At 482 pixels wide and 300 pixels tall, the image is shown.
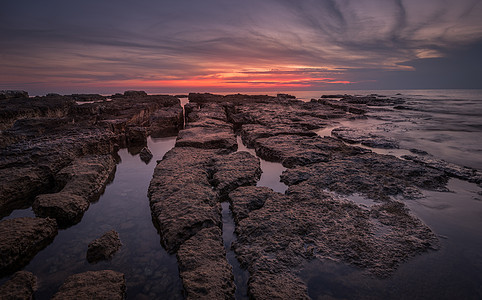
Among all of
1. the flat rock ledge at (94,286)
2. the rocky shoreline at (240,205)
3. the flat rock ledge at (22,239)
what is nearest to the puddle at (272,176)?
the rocky shoreline at (240,205)

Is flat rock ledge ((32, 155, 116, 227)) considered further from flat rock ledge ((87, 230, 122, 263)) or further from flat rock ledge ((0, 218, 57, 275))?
flat rock ledge ((87, 230, 122, 263))

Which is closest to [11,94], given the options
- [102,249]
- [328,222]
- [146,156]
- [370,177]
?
[146,156]

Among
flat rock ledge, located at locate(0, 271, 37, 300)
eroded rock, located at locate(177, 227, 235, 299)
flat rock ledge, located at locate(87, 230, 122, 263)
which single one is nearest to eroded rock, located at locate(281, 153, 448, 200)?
eroded rock, located at locate(177, 227, 235, 299)

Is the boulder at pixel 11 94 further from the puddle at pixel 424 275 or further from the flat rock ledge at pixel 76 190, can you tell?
the puddle at pixel 424 275

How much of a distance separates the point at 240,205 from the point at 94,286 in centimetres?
186

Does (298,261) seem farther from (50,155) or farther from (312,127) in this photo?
(312,127)

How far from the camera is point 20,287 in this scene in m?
1.95

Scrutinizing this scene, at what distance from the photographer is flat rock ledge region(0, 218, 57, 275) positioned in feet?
7.52

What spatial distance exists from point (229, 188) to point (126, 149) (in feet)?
16.3

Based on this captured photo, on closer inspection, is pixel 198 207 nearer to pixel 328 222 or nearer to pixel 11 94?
pixel 328 222

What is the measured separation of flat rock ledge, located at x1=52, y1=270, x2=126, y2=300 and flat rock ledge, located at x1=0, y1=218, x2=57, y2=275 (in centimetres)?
88

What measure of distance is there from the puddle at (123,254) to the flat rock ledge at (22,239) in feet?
0.29

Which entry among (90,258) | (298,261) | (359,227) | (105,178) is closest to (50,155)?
(105,178)

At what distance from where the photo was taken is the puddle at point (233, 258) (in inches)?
81.0
